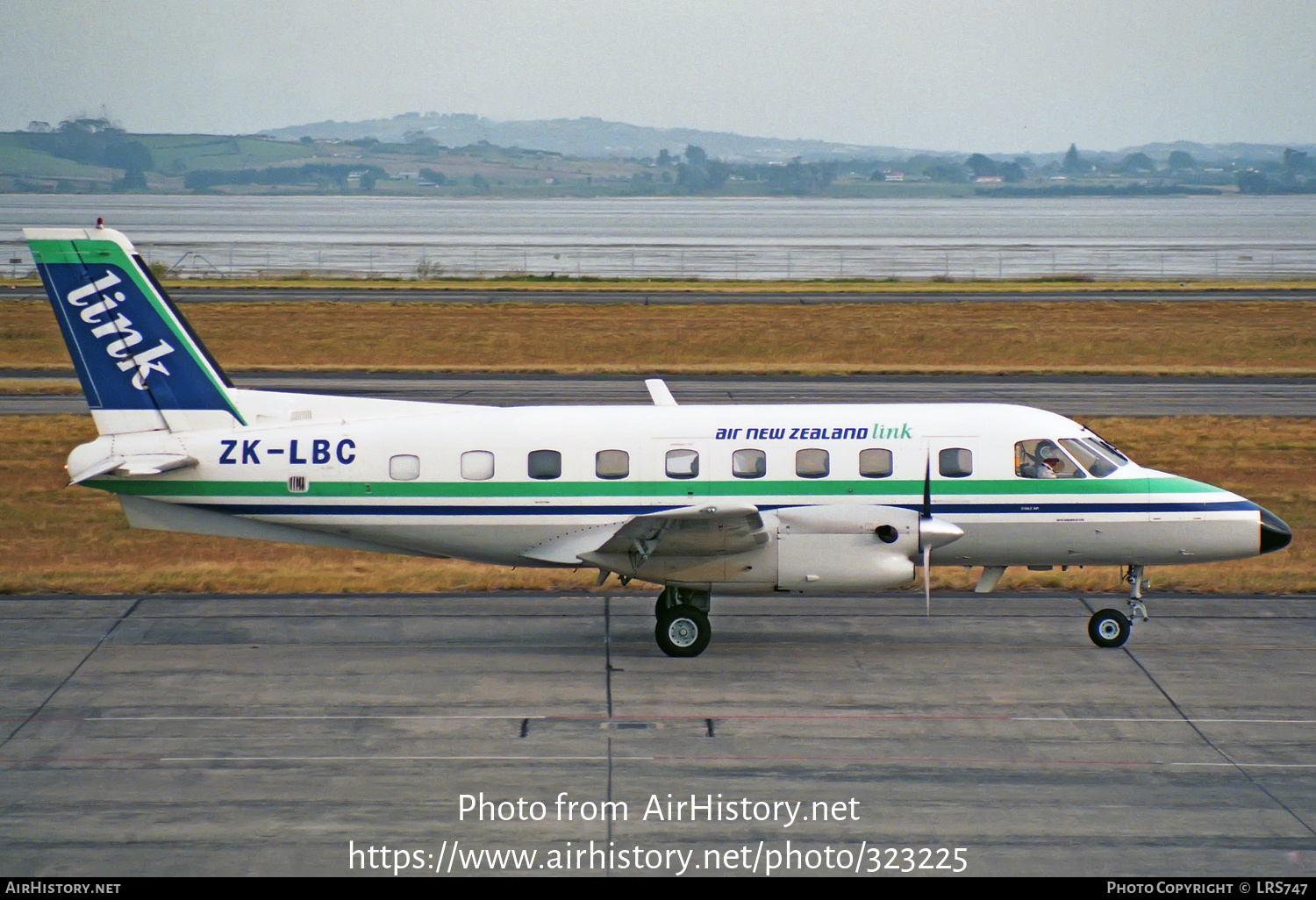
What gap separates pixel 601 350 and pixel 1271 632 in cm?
3613

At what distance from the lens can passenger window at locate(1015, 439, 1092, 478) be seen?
725 inches

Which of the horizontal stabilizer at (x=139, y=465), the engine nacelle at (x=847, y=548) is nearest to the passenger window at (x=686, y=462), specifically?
the engine nacelle at (x=847, y=548)

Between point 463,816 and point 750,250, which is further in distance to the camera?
point 750,250

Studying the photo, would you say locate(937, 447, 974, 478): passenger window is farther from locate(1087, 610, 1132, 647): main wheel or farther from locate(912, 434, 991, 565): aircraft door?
locate(1087, 610, 1132, 647): main wheel

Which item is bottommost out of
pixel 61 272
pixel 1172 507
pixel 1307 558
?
pixel 1307 558

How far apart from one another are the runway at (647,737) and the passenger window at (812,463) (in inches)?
102

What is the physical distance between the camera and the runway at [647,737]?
12.3 metres

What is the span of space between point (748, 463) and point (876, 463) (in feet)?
5.86

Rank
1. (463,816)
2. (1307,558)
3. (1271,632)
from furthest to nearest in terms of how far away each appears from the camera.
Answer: (1307,558)
(1271,632)
(463,816)

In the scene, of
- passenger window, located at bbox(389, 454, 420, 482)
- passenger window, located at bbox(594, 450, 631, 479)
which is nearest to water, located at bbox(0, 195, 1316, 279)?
passenger window, located at bbox(389, 454, 420, 482)

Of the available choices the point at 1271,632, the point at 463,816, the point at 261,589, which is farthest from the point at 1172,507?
the point at 261,589

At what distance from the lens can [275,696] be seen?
656 inches

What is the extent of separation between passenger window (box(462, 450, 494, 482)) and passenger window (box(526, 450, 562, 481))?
1.85 feet
